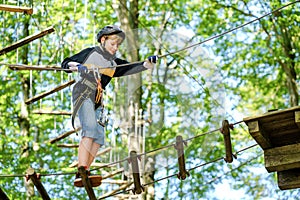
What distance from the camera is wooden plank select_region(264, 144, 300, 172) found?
7.05 metres

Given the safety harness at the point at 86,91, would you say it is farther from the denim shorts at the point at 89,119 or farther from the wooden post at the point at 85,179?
the wooden post at the point at 85,179

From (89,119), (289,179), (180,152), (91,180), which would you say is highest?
(89,119)

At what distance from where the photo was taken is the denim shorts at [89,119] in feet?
22.8

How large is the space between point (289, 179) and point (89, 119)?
6.61 feet

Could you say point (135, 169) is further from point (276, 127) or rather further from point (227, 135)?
point (276, 127)

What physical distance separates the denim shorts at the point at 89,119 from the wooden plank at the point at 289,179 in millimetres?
1821

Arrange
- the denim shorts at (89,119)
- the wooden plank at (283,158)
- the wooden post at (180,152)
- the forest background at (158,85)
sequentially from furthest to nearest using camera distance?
the forest background at (158,85) < the wooden post at (180,152) < the wooden plank at (283,158) < the denim shorts at (89,119)

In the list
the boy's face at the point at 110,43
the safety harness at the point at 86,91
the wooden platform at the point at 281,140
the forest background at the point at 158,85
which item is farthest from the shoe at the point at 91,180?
the forest background at the point at 158,85

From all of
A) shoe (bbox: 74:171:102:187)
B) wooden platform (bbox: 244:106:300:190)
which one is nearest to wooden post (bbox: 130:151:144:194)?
shoe (bbox: 74:171:102:187)

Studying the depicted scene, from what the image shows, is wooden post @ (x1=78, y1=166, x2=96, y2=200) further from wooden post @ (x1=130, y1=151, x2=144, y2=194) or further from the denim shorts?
wooden post @ (x1=130, y1=151, x2=144, y2=194)

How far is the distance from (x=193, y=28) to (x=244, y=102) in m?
2.64

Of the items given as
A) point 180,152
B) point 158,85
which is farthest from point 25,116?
point 180,152

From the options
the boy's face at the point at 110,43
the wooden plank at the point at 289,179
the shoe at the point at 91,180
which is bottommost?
the wooden plank at the point at 289,179

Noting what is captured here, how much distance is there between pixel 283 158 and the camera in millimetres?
7109
